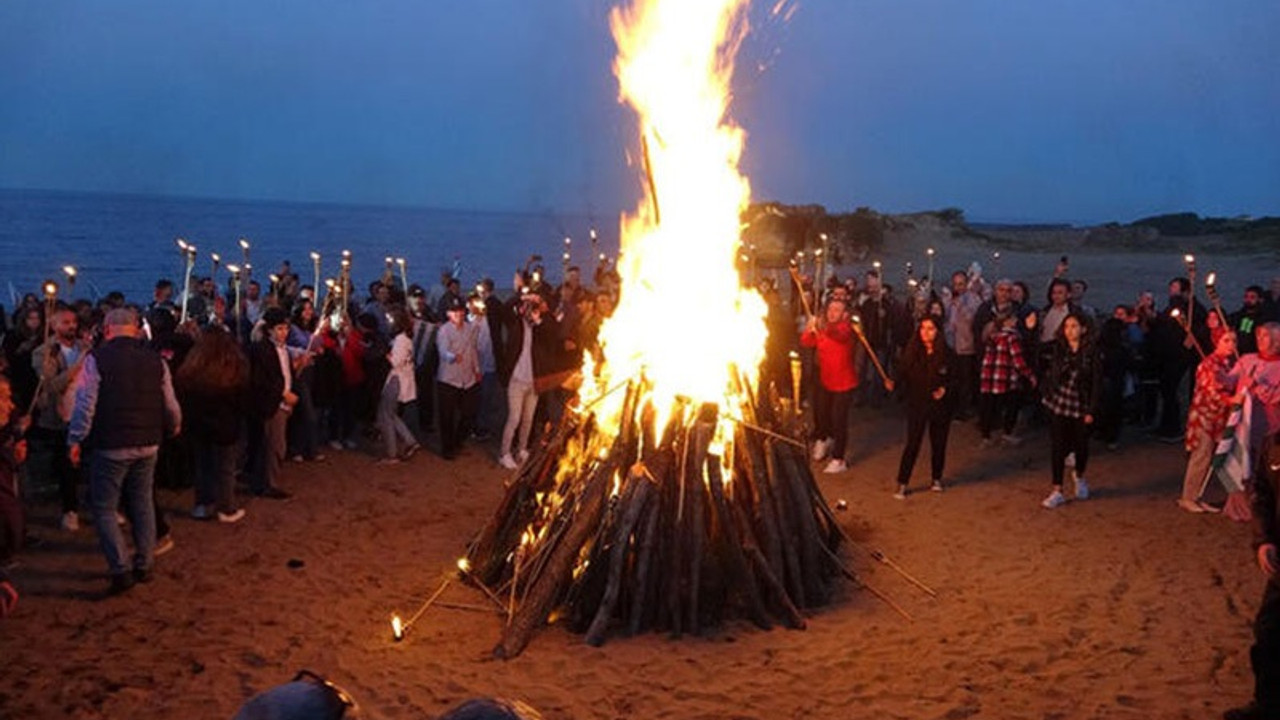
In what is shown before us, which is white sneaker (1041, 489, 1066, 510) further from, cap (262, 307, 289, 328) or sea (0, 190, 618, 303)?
sea (0, 190, 618, 303)

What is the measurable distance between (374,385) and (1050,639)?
8.67 m

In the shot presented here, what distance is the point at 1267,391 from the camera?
31.8 ft

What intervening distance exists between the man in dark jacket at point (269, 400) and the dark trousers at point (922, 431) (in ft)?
21.7

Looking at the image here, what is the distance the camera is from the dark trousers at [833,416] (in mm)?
12617

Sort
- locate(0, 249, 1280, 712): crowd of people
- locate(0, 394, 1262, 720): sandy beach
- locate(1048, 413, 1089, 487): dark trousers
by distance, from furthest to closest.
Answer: locate(1048, 413, 1089, 487): dark trousers
locate(0, 249, 1280, 712): crowd of people
locate(0, 394, 1262, 720): sandy beach

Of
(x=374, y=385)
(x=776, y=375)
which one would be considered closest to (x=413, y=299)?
(x=374, y=385)

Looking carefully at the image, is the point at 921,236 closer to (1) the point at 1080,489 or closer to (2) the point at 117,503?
(1) the point at 1080,489

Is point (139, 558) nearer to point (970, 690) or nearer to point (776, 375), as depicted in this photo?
point (970, 690)

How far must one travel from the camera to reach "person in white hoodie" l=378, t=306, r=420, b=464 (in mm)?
12344

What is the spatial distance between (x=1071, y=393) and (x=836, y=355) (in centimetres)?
269

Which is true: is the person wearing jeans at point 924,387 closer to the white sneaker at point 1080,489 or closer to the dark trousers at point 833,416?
the dark trousers at point 833,416

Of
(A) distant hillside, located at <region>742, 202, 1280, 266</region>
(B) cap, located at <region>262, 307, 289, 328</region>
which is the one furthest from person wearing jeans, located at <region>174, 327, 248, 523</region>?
(A) distant hillside, located at <region>742, 202, 1280, 266</region>

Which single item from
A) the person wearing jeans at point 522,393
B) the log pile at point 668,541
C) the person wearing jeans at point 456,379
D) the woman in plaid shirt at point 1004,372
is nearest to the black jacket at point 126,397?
the log pile at point 668,541

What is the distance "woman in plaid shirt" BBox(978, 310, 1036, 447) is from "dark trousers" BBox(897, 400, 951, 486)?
2112 millimetres
